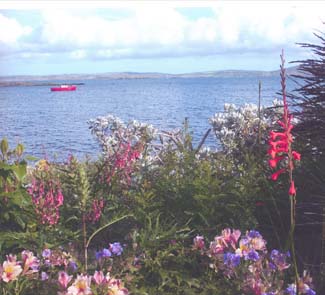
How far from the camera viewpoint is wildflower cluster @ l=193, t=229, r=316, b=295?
8.26 feet

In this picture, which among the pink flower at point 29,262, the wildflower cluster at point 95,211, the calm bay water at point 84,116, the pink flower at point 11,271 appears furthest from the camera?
the calm bay water at point 84,116

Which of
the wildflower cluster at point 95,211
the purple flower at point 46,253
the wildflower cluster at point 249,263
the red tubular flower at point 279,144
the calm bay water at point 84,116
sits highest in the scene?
the red tubular flower at point 279,144

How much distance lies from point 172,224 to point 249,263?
0.67 metres

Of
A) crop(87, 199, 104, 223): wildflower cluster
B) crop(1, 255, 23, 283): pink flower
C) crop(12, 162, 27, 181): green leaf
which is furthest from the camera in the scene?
crop(12, 162, 27, 181): green leaf

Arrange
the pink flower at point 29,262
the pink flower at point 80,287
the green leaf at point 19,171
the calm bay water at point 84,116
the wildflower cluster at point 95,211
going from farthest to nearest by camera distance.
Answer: the calm bay water at point 84,116 → the green leaf at point 19,171 → the wildflower cluster at point 95,211 → the pink flower at point 29,262 → the pink flower at point 80,287

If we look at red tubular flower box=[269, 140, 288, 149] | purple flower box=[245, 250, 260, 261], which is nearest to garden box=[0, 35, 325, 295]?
purple flower box=[245, 250, 260, 261]

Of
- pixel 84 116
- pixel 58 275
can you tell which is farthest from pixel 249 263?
pixel 84 116

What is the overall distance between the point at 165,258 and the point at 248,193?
2.31ft

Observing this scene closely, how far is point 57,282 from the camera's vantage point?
258 cm

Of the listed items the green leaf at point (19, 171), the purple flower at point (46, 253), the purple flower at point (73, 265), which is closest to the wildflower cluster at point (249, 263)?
the purple flower at point (73, 265)

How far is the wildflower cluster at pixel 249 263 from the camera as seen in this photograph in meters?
2.52

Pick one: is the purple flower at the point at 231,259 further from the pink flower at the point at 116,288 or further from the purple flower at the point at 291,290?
the pink flower at the point at 116,288

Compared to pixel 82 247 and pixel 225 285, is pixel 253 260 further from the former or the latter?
pixel 82 247

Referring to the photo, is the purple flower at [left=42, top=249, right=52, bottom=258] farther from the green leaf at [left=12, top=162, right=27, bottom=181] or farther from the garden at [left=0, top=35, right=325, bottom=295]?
the green leaf at [left=12, top=162, right=27, bottom=181]
